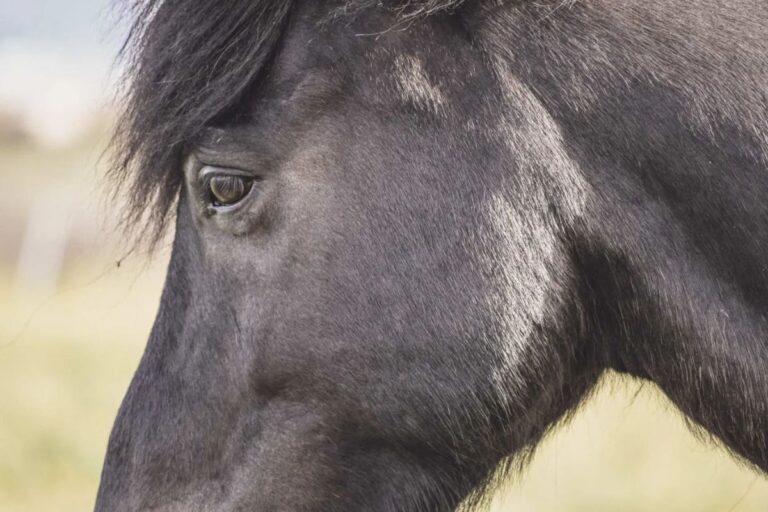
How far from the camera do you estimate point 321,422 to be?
2068 mm

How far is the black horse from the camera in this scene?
1924 mm

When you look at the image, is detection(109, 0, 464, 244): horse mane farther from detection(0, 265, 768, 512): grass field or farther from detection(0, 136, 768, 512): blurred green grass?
detection(0, 265, 768, 512): grass field

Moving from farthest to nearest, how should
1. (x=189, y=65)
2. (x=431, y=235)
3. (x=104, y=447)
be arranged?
1. (x=104, y=447)
2. (x=189, y=65)
3. (x=431, y=235)

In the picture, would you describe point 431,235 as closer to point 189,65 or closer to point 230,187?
point 230,187

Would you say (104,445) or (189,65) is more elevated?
(189,65)

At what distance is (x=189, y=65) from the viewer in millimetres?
2143

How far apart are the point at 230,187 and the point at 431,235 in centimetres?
44

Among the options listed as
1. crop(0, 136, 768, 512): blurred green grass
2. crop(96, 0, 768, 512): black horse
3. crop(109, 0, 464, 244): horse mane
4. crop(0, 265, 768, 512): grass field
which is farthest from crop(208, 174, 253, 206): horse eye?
crop(0, 265, 768, 512): grass field

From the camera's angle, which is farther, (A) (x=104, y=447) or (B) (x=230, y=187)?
(A) (x=104, y=447)

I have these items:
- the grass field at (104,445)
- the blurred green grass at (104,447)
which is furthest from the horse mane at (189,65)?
the grass field at (104,445)

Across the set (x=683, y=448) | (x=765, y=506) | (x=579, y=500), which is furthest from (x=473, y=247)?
(x=683, y=448)

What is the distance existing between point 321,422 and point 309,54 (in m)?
0.78

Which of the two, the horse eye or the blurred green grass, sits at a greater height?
the horse eye

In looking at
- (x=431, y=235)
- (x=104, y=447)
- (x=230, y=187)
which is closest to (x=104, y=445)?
(x=104, y=447)
